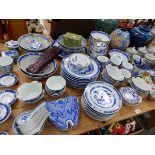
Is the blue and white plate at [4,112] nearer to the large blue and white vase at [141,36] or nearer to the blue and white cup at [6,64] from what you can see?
the blue and white cup at [6,64]

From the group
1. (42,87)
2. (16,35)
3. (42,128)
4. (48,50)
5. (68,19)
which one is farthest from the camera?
(16,35)

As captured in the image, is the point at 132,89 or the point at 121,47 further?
the point at 121,47

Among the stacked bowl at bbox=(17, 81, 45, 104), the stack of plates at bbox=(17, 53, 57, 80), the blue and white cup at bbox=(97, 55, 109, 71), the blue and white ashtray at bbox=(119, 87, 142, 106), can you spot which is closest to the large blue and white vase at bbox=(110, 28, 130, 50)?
the blue and white cup at bbox=(97, 55, 109, 71)

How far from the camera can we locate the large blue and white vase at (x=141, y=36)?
51.4 inches

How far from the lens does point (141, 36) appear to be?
131 centimetres

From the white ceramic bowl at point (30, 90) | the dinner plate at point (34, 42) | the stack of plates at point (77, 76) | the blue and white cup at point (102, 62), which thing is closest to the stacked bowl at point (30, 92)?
the white ceramic bowl at point (30, 90)

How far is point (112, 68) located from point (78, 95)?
272mm

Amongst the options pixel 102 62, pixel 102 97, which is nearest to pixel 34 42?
pixel 102 62

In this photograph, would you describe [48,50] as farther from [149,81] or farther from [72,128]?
[149,81]

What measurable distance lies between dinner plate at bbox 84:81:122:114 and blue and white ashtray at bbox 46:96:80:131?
7 centimetres

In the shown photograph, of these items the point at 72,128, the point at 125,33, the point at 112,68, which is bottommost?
the point at 72,128

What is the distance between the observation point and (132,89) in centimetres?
106

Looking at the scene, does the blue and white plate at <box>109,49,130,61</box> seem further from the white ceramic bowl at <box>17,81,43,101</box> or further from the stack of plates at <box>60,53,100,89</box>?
the white ceramic bowl at <box>17,81,43,101</box>

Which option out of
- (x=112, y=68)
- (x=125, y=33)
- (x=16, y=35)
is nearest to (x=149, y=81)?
(x=112, y=68)
